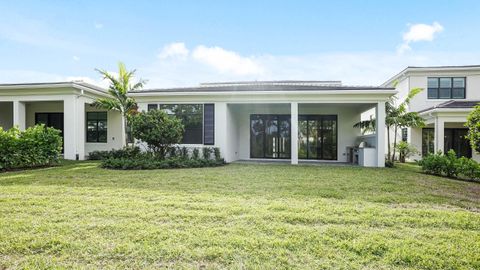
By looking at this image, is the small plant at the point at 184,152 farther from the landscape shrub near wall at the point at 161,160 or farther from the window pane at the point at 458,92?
the window pane at the point at 458,92

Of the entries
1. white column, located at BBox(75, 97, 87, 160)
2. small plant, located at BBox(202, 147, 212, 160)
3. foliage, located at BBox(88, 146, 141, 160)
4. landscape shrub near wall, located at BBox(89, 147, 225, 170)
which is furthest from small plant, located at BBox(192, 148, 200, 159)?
white column, located at BBox(75, 97, 87, 160)

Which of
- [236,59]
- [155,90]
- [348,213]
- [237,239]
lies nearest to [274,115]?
[155,90]

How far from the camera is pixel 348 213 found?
175 inches

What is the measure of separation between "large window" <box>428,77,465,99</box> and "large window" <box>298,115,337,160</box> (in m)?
7.32

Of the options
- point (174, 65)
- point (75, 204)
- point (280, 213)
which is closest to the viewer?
point (280, 213)

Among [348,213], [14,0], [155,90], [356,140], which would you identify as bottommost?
[348,213]

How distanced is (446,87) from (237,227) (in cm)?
1872

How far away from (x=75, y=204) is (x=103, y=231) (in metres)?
1.76

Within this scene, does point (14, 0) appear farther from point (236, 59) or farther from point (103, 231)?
point (236, 59)

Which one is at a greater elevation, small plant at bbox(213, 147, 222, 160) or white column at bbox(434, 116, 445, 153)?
white column at bbox(434, 116, 445, 153)

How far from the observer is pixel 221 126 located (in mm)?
12625

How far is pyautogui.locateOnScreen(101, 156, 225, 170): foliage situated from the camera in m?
10.3

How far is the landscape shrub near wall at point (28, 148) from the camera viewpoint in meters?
9.87

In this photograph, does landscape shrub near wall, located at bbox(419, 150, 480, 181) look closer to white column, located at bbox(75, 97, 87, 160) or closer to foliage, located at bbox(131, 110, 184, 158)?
foliage, located at bbox(131, 110, 184, 158)
